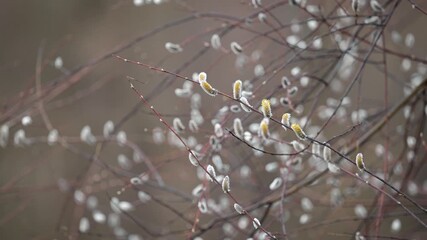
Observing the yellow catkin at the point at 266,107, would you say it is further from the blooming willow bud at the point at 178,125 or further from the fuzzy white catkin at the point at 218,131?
the blooming willow bud at the point at 178,125

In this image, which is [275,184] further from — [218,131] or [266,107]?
[266,107]

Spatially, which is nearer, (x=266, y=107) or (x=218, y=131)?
(x=266, y=107)

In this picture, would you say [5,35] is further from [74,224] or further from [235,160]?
[235,160]

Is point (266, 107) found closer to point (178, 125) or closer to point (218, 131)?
point (218, 131)

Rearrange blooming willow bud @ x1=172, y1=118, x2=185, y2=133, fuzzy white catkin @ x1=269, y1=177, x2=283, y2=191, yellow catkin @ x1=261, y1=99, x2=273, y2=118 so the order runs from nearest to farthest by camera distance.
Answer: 1. yellow catkin @ x1=261, y1=99, x2=273, y2=118
2. fuzzy white catkin @ x1=269, y1=177, x2=283, y2=191
3. blooming willow bud @ x1=172, y1=118, x2=185, y2=133

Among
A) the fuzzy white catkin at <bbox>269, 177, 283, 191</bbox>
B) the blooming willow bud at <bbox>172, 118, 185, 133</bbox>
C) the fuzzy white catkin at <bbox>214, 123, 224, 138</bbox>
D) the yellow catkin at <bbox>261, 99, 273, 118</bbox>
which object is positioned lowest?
the blooming willow bud at <bbox>172, 118, 185, 133</bbox>

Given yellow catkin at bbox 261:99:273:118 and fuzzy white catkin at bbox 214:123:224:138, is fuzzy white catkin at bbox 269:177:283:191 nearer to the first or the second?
fuzzy white catkin at bbox 214:123:224:138

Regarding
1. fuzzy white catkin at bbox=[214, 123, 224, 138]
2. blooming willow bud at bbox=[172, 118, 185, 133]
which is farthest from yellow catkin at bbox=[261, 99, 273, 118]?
blooming willow bud at bbox=[172, 118, 185, 133]

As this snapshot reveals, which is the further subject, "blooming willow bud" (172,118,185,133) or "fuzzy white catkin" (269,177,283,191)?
"blooming willow bud" (172,118,185,133)

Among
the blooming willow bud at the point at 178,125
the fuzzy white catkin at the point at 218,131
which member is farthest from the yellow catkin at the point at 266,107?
the blooming willow bud at the point at 178,125

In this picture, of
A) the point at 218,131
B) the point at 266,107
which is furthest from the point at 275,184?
the point at 266,107

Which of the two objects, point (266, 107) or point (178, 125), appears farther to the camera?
point (178, 125)

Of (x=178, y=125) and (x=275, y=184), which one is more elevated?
(x=275, y=184)
